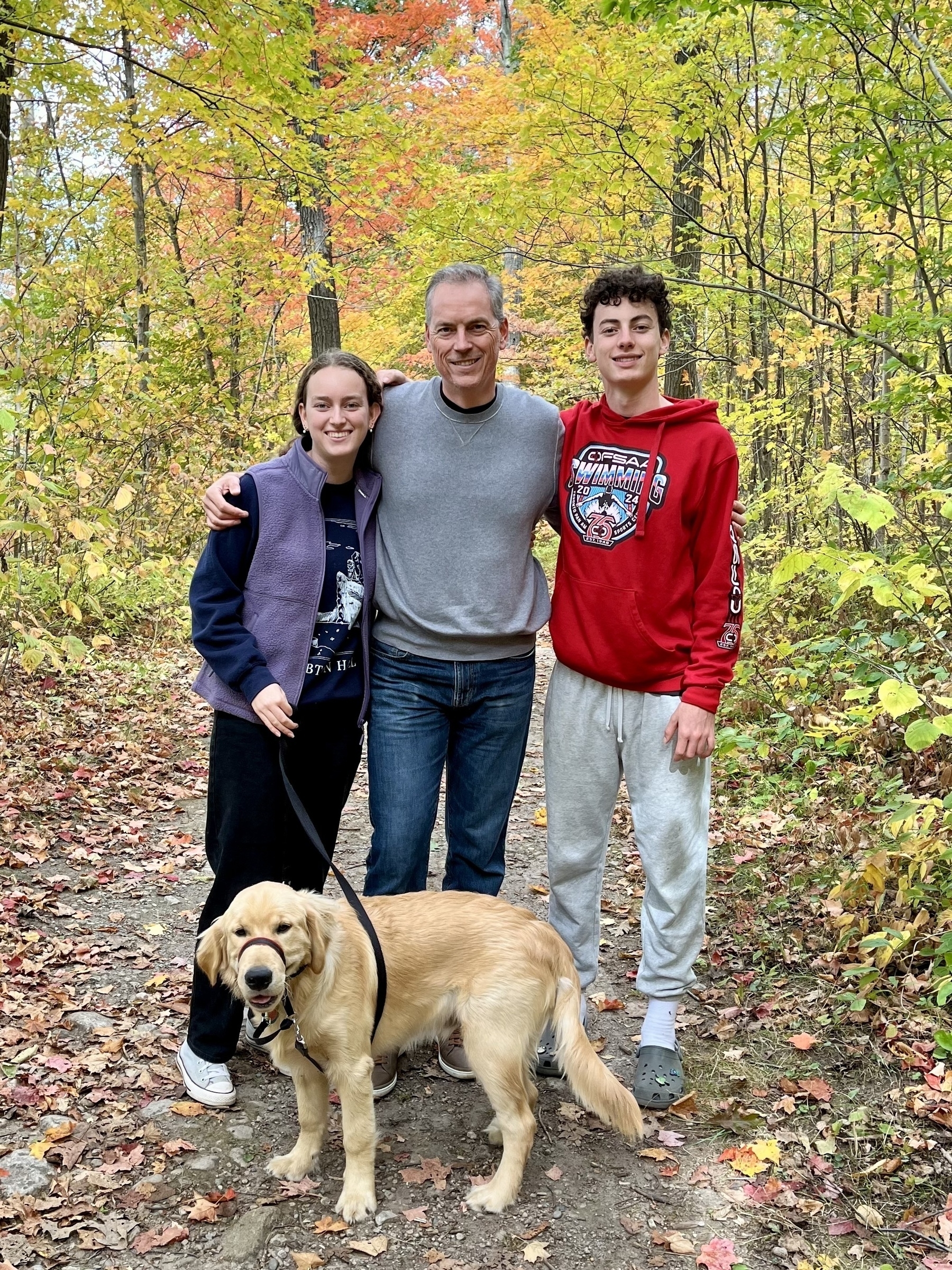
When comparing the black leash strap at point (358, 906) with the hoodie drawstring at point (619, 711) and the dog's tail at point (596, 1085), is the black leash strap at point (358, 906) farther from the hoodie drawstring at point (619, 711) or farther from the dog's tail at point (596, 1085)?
the hoodie drawstring at point (619, 711)

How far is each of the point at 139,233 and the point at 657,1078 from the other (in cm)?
1171

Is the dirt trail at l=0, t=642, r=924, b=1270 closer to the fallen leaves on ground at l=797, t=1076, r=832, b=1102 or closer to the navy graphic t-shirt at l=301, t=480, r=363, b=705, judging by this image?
the fallen leaves on ground at l=797, t=1076, r=832, b=1102

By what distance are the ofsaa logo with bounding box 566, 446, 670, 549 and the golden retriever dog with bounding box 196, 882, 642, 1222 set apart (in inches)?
56.3

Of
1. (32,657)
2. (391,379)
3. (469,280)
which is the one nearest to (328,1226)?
(391,379)

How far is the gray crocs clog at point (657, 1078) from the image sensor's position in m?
3.56

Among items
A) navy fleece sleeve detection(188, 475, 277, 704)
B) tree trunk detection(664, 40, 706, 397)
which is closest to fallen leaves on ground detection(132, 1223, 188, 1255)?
navy fleece sleeve detection(188, 475, 277, 704)

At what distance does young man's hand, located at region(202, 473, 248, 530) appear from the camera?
10.7 feet

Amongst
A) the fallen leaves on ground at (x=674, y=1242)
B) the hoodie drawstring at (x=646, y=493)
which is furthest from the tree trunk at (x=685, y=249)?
the fallen leaves on ground at (x=674, y=1242)

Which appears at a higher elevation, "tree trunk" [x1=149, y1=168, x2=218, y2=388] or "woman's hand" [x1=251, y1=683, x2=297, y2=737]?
"tree trunk" [x1=149, y1=168, x2=218, y2=388]

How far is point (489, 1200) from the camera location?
3086mm

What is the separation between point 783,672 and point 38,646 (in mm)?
4456

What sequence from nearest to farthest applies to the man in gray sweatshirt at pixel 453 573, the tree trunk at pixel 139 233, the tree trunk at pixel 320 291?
the man in gray sweatshirt at pixel 453 573, the tree trunk at pixel 139 233, the tree trunk at pixel 320 291

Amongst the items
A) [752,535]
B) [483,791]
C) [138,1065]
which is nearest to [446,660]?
[483,791]

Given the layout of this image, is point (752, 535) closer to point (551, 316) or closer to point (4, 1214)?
point (551, 316)
